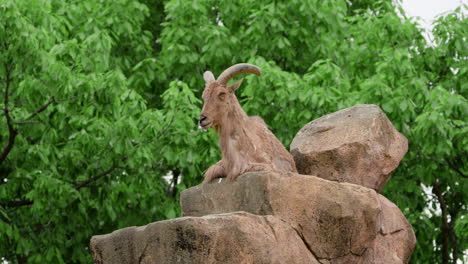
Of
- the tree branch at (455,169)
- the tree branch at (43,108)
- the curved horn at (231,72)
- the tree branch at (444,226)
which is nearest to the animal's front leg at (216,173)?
the curved horn at (231,72)

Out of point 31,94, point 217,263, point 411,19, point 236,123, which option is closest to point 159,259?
point 217,263

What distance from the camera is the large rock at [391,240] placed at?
11.8 m

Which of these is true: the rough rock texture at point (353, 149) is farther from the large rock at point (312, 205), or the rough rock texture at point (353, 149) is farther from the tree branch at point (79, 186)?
the tree branch at point (79, 186)

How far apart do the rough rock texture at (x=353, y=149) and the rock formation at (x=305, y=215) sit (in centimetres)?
1

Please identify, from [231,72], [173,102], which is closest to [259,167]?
[231,72]

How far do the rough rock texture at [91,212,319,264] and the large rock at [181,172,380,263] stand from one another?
0.21 metres

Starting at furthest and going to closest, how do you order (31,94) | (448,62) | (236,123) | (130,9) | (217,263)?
(130,9) → (448,62) → (31,94) → (236,123) → (217,263)

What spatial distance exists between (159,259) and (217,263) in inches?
23.9

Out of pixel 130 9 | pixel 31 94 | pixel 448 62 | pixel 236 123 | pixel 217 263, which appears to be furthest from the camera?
pixel 130 9

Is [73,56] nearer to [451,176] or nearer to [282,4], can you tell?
[282,4]

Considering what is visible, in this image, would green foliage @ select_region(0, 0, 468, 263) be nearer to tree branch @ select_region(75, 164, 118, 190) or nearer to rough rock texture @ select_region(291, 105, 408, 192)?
tree branch @ select_region(75, 164, 118, 190)

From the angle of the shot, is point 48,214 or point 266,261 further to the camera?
point 48,214

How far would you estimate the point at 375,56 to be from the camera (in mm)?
19969

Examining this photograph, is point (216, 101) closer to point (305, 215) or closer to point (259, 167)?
point (259, 167)
